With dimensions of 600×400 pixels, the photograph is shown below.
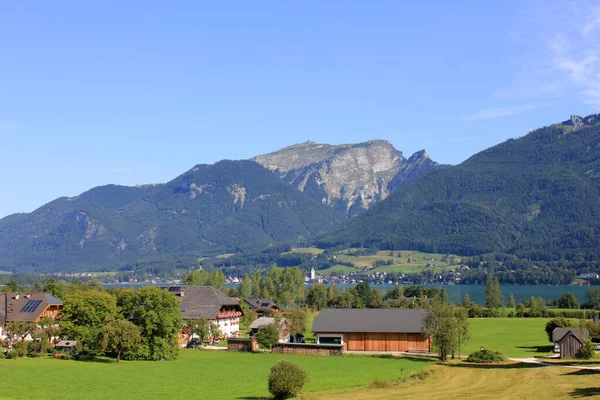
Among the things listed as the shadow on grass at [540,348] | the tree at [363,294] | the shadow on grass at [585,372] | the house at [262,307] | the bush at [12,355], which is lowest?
the shadow on grass at [540,348]

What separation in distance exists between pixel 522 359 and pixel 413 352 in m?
14.0

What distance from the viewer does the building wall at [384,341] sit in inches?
3036

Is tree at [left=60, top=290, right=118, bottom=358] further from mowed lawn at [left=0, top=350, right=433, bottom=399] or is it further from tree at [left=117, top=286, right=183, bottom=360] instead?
mowed lawn at [left=0, top=350, right=433, bottom=399]

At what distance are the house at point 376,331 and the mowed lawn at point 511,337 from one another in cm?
586

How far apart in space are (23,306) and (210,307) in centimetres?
2269

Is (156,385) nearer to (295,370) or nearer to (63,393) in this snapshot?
(63,393)

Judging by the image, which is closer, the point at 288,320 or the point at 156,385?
the point at 156,385

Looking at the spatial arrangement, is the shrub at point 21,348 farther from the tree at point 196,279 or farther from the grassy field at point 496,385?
the tree at point 196,279

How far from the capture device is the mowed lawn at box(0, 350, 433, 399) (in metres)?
43.2

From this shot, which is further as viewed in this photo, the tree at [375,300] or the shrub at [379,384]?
the tree at [375,300]

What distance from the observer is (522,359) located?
2537 inches

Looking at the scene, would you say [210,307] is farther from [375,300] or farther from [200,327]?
[375,300]

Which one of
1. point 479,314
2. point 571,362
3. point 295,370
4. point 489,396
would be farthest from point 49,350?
point 479,314

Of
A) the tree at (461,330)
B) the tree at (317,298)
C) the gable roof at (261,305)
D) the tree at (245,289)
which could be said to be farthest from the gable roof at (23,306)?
the tree at (245,289)
